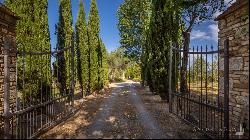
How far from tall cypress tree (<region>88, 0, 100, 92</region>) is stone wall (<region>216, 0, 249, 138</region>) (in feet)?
46.9

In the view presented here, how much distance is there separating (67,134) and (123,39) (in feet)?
92.7

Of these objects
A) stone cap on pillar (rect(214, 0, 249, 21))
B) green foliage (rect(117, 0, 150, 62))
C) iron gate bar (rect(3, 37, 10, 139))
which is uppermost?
green foliage (rect(117, 0, 150, 62))

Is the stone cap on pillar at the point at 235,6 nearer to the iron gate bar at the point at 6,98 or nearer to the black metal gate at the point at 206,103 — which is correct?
the black metal gate at the point at 206,103

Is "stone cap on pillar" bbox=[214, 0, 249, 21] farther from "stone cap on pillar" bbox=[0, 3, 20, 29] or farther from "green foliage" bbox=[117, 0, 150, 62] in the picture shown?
"green foliage" bbox=[117, 0, 150, 62]

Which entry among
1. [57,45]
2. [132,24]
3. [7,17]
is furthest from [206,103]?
[132,24]

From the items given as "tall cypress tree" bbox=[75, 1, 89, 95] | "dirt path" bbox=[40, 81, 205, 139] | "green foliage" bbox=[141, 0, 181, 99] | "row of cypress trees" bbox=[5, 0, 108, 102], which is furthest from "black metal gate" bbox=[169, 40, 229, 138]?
"tall cypress tree" bbox=[75, 1, 89, 95]

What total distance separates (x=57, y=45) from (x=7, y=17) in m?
9.43

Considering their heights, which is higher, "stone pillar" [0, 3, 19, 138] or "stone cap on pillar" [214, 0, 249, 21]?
"stone cap on pillar" [214, 0, 249, 21]

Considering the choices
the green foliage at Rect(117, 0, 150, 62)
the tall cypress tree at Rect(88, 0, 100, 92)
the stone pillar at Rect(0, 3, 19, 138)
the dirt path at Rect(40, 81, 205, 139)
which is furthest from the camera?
the green foliage at Rect(117, 0, 150, 62)

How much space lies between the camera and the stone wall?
7078 millimetres

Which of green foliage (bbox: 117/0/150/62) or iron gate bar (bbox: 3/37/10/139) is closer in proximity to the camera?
iron gate bar (bbox: 3/37/10/139)

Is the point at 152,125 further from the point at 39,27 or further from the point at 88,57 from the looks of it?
the point at 88,57

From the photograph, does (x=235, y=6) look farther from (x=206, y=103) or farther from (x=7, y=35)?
(x=7, y=35)

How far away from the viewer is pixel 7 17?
9.12 meters
